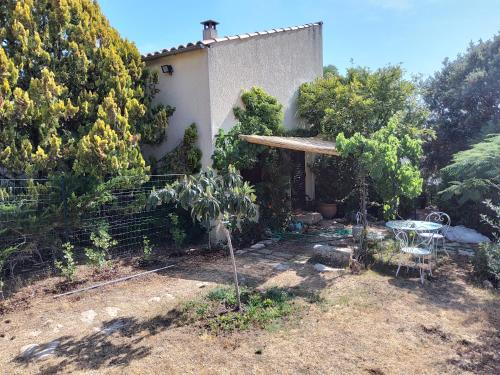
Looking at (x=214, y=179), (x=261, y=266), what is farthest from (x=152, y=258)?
(x=214, y=179)

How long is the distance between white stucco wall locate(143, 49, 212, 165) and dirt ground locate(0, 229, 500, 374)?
5.63 metres

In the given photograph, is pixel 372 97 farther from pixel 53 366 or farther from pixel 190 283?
pixel 53 366

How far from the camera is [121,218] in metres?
11.8

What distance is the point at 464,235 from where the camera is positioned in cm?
1398

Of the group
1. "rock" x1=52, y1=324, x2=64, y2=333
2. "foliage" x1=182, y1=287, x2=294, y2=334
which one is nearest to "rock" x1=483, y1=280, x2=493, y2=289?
"foliage" x1=182, y1=287, x2=294, y2=334

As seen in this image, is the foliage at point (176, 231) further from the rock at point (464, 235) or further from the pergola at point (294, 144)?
the rock at point (464, 235)

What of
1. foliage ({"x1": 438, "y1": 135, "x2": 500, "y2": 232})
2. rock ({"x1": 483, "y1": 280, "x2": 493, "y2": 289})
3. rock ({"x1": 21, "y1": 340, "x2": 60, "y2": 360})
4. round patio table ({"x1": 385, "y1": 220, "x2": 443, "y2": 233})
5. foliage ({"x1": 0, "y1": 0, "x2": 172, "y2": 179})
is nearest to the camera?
rock ({"x1": 21, "y1": 340, "x2": 60, "y2": 360})

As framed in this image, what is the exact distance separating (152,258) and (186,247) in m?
1.59

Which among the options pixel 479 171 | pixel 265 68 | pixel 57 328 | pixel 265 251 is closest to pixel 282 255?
pixel 265 251

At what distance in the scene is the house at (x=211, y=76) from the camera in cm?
1302

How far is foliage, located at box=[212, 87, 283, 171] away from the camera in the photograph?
523 inches

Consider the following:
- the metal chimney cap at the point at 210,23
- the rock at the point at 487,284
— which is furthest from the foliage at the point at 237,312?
the metal chimney cap at the point at 210,23

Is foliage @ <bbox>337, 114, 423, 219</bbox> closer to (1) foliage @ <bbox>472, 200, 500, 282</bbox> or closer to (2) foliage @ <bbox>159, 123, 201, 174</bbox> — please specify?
(1) foliage @ <bbox>472, 200, 500, 282</bbox>

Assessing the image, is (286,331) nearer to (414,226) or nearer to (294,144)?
(414,226)
